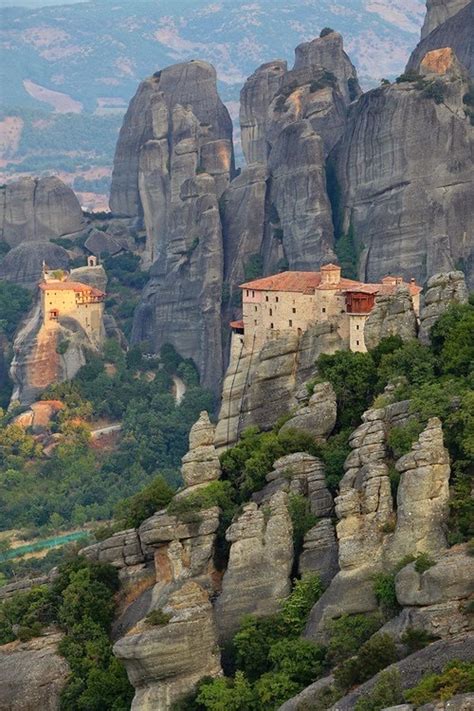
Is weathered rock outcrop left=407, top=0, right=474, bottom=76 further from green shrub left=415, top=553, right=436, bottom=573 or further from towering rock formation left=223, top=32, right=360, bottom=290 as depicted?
green shrub left=415, top=553, right=436, bottom=573

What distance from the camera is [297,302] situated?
59.7 meters

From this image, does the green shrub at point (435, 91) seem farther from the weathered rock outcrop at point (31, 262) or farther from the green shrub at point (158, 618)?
the green shrub at point (158, 618)

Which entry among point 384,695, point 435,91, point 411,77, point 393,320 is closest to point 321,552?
point 384,695

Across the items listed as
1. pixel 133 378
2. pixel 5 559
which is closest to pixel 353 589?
pixel 5 559

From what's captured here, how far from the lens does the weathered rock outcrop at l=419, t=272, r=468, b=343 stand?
47353mm

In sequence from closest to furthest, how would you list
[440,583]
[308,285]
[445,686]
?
[445,686] < [440,583] < [308,285]

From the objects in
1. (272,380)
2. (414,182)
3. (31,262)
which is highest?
(414,182)

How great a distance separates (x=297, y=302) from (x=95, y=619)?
A: 18.0 m

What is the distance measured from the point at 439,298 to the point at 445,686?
55.9ft

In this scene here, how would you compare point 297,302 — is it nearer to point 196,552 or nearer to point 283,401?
point 283,401

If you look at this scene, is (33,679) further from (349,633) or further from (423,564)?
(423,564)

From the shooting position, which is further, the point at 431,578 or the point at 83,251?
the point at 83,251

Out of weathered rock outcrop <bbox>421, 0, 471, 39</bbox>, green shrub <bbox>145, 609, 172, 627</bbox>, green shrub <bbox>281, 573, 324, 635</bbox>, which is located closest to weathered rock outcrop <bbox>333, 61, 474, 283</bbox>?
weathered rock outcrop <bbox>421, 0, 471, 39</bbox>

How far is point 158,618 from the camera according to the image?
1548 inches
